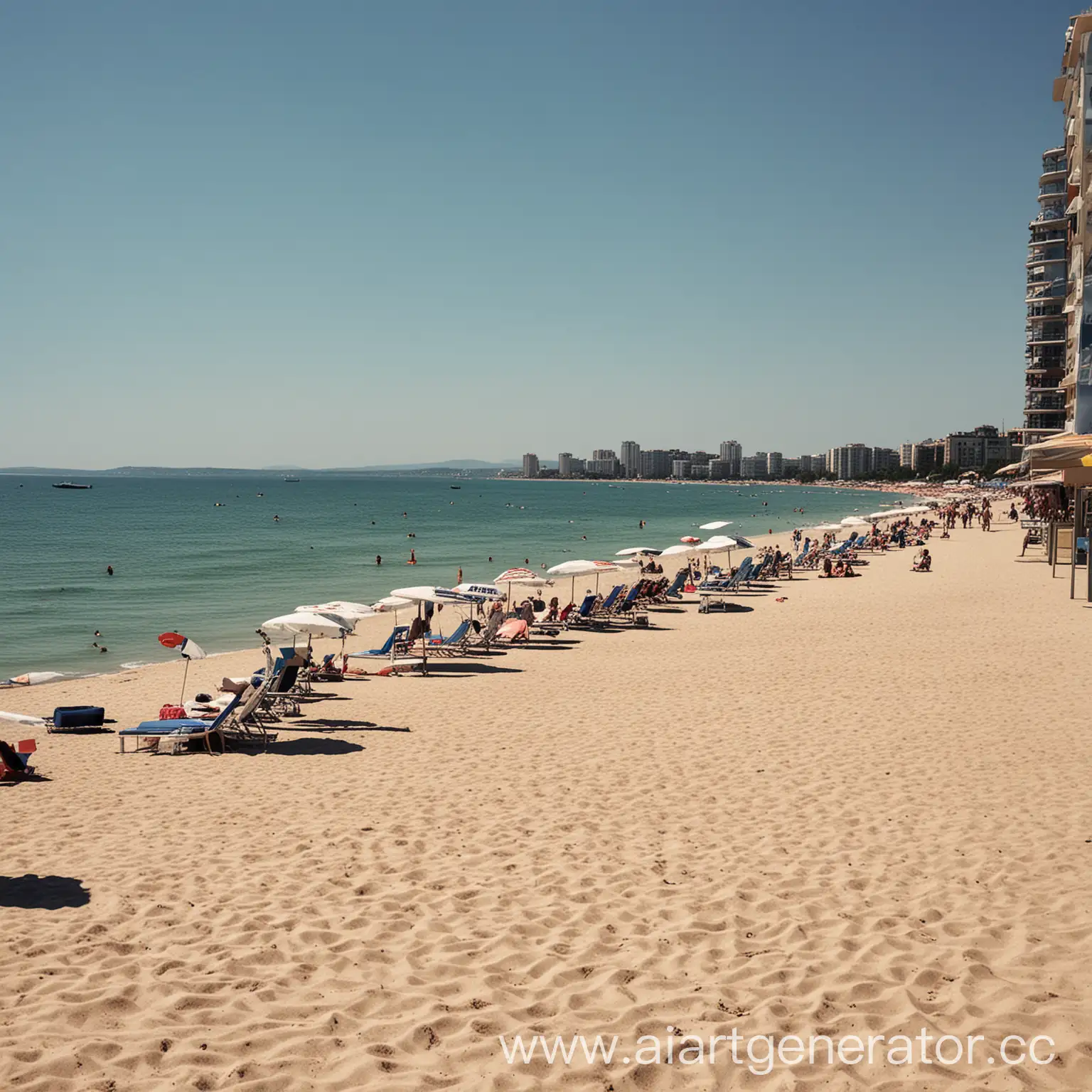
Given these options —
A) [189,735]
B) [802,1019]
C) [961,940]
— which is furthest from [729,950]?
[189,735]

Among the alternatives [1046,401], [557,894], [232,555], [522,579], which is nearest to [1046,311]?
[1046,401]

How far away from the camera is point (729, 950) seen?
4.77m

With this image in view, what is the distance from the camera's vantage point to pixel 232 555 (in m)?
46.2

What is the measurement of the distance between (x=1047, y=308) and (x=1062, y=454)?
40.7 metres

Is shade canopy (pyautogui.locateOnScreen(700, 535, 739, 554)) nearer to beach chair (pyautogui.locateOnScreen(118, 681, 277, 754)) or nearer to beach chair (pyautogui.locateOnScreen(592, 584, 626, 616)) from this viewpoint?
beach chair (pyautogui.locateOnScreen(592, 584, 626, 616))

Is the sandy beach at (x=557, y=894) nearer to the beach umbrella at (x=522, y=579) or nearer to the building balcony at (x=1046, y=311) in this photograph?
the beach umbrella at (x=522, y=579)

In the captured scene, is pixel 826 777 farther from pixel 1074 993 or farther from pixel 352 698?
pixel 352 698

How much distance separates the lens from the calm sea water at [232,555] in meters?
23.2

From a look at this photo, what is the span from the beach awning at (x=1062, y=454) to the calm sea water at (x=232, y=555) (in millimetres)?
17617

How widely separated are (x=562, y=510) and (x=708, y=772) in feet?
318

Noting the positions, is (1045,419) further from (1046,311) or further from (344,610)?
(344,610)

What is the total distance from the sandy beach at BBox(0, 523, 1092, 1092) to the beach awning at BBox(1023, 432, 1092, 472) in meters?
5.74

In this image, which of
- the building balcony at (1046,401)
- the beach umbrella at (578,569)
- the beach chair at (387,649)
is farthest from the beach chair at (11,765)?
the building balcony at (1046,401)

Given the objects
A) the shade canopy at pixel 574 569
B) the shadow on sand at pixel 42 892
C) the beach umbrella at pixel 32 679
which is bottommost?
the beach umbrella at pixel 32 679
